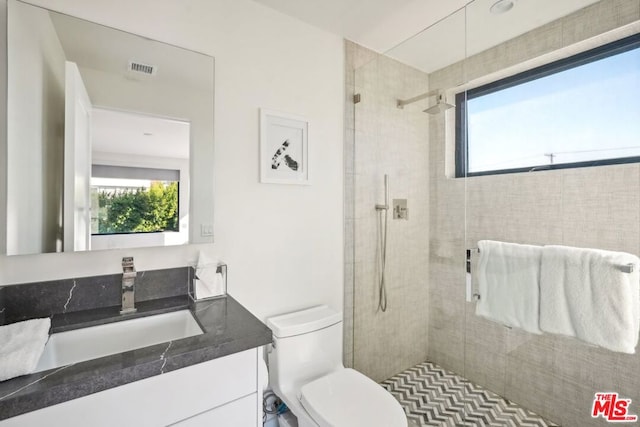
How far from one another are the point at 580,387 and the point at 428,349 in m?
0.80

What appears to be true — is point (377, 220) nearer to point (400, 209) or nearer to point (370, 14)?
point (400, 209)

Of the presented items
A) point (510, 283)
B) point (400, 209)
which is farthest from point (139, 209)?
point (510, 283)

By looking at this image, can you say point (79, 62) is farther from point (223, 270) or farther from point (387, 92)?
point (387, 92)

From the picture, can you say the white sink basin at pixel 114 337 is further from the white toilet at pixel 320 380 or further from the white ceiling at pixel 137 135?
the white ceiling at pixel 137 135

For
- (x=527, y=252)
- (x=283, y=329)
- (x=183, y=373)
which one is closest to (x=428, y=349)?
(x=527, y=252)

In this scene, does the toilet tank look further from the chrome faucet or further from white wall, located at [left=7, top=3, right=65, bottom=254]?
white wall, located at [left=7, top=3, right=65, bottom=254]

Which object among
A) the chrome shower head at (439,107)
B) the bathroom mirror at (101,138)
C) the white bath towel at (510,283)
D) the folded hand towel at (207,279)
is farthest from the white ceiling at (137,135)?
the white bath towel at (510,283)

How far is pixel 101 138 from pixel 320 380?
4.85 ft

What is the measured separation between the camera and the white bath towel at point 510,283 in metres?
1.50

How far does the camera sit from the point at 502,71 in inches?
64.0

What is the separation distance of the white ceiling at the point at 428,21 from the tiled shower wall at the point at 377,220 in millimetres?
139

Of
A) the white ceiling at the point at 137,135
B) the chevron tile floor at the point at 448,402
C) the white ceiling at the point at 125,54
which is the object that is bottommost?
the chevron tile floor at the point at 448,402

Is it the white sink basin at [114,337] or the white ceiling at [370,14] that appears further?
the white ceiling at [370,14]

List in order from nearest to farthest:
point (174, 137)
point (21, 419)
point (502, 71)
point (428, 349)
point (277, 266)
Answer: point (21, 419), point (174, 137), point (502, 71), point (277, 266), point (428, 349)
